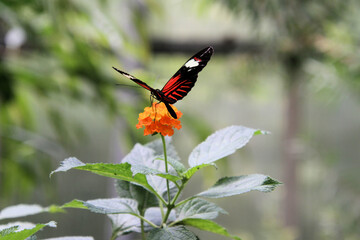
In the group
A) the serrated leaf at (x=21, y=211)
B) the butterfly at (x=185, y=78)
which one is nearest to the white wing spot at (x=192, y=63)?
the butterfly at (x=185, y=78)

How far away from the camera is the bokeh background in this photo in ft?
2.63

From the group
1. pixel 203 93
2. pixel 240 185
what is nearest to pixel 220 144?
pixel 240 185

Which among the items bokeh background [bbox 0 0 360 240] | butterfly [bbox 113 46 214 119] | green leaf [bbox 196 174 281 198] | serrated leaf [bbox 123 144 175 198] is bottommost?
green leaf [bbox 196 174 281 198]

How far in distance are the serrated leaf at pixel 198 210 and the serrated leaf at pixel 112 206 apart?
0.02 m

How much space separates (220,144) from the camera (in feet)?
0.58

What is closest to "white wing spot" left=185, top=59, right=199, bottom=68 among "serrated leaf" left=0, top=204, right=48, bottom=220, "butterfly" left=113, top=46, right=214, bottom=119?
"butterfly" left=113, top=46, right=214, bottom=119

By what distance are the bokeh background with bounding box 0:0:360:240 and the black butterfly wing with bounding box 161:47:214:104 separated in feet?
0.05

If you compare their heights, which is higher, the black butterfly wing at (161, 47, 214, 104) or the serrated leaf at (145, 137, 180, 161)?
the black butterfly wing at (161, 47, 214, 104)

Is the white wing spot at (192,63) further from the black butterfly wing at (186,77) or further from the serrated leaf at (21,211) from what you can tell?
the serrated leaf at (21,211)

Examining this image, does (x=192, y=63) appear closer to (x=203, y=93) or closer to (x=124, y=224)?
(x=124, y=224)

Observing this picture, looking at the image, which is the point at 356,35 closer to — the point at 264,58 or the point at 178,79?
the point at 264,58

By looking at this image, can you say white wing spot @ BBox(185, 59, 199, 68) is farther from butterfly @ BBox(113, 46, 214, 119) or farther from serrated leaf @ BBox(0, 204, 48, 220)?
serrated leaf @ BBox(0, 204, 48, 220)

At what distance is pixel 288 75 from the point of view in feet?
5.20

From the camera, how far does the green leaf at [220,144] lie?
167 millimetres
